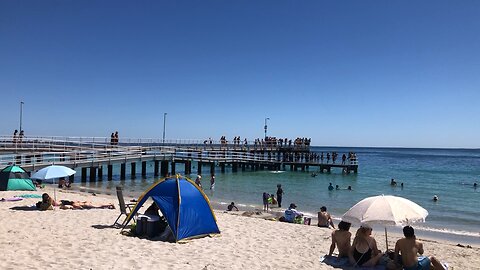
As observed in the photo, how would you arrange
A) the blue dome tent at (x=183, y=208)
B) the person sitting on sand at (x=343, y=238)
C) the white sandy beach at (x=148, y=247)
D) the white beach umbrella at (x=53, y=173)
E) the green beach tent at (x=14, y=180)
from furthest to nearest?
the green beach tent at (x=14, y=180), the white beach umbrella at (x=53, y=173), the blue dome tent at (x=183, y=208), the person sitting on sand at (x=343, y=238), the white sandy beach at (x=148, y=247)

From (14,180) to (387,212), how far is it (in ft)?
54.0

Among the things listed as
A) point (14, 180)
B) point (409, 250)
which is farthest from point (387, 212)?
point (14, 180)

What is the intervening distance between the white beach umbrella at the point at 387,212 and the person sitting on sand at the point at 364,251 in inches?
14.7

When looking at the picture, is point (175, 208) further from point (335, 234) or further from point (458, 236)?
point (458, 236)

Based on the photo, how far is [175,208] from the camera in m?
9.48

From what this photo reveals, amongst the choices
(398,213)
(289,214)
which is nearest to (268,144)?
(289,214)

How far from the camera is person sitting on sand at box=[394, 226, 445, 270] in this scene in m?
6.96

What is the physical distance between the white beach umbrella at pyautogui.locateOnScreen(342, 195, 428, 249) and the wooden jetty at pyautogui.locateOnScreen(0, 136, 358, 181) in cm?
1919

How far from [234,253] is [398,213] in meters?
3.41

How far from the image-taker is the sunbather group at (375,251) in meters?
7.04

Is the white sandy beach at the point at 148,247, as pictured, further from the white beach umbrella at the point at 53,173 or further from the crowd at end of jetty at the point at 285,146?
the crowd at end of jetty at the point at 285,146

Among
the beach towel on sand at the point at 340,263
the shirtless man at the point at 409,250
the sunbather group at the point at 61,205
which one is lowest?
the beach towel on sand at the point at 340,263

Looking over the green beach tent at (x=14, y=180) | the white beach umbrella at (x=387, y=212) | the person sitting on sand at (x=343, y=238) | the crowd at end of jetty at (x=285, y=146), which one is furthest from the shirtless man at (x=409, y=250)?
the crowd at end of jetty at (x=285, y=146)

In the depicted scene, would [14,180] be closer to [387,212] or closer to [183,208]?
[183,208]
